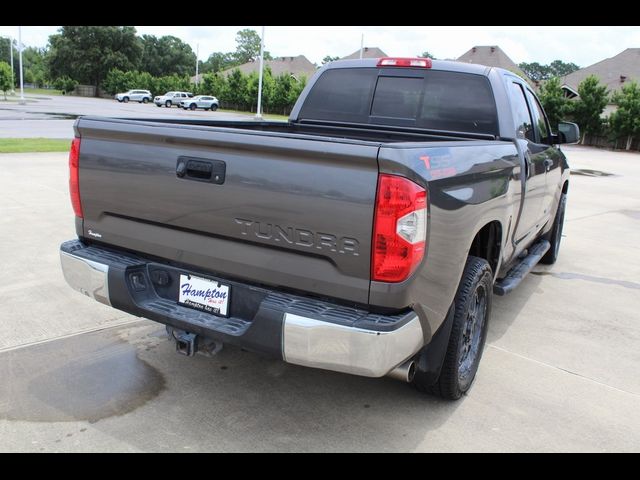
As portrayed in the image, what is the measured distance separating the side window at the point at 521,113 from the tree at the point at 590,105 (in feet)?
128

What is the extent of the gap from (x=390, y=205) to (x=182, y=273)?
119cm

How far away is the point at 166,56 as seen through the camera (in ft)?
316

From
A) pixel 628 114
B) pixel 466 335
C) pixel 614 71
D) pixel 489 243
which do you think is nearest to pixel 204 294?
pixel 466 335

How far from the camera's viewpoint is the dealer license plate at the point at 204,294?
2.88 meters

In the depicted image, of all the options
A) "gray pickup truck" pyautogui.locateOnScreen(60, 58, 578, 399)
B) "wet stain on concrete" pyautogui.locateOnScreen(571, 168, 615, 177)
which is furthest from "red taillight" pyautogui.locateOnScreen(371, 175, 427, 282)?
"wet stain on concrete" pyautogui.locateOnScreen(571, 168, 615, 177)

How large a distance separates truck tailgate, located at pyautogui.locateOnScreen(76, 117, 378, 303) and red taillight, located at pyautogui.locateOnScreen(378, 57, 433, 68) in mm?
2248

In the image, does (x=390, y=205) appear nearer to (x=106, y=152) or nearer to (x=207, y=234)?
(x=207, y=234)

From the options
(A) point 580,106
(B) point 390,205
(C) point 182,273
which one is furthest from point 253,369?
(A) point 580,106

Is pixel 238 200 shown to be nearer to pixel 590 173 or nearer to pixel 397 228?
pixel 397 228

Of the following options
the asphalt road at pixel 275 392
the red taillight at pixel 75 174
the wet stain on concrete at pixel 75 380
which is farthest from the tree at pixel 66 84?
the red taillight at pixel 75 174

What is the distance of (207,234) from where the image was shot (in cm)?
289

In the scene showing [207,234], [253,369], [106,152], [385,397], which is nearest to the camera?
[207,234]

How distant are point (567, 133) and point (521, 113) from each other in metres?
1.39

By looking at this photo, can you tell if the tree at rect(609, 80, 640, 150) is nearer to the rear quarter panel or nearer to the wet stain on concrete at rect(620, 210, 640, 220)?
the wet stain on concrete at rect(620, 210, 640, 220)
